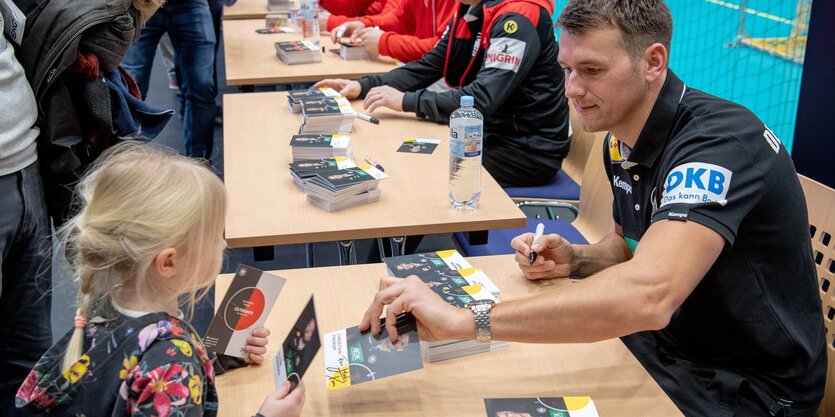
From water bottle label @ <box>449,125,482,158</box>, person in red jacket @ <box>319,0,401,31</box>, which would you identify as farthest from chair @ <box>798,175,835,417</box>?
person in red jacket @ <box>319,0,401,31</box>

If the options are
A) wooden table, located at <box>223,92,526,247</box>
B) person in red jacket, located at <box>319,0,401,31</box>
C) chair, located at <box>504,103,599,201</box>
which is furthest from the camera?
person in red jacket, located at <box>319,0,401,31</box>

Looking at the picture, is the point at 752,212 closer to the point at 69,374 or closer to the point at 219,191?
the point at 219,191

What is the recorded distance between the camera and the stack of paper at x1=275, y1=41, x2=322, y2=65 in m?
3.79

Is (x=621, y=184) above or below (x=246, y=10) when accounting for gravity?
above

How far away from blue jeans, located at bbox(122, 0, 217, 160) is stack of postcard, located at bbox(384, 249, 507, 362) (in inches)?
103

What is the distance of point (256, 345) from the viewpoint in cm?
146

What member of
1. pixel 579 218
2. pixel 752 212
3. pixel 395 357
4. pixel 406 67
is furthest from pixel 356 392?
pixel 406 67

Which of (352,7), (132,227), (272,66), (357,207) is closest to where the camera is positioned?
(132,227)

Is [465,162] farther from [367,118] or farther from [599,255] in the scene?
[367,118]

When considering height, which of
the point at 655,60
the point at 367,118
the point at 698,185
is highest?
the point at 655,60

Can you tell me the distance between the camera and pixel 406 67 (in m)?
3.52

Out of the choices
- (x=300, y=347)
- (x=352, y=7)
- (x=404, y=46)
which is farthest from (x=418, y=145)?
(x=352, y=7)

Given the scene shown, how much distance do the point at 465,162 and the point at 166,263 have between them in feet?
3.86

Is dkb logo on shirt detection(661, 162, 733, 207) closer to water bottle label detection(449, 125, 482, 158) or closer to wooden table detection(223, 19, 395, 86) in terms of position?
water bottle label detection(449, 125, 482, 158)
